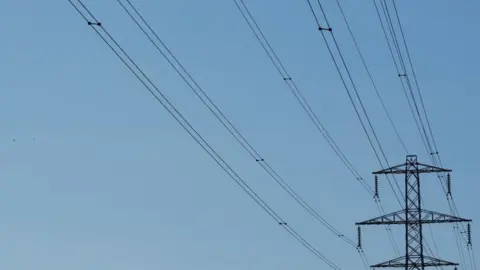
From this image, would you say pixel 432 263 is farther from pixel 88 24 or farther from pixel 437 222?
pixel 88 24

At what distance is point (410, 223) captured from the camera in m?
81.8

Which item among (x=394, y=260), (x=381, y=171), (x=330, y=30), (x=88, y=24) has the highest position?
(x=381, y=171)

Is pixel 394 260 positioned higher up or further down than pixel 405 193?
further down

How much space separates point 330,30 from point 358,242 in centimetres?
3833

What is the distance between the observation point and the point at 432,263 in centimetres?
7900

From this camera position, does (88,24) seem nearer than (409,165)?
Yes

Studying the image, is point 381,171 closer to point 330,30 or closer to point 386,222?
point 386,222

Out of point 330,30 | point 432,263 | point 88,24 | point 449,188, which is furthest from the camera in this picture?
point 449,188

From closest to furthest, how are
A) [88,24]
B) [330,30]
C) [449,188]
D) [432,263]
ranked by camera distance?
[88,24], [330,30], [432,263], [449,188]

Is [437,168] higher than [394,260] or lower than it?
higher

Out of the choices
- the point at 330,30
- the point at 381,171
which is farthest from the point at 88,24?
the point at 381,171

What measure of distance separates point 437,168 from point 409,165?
285 centimetres

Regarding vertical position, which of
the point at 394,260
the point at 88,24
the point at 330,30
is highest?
the point at 394,260

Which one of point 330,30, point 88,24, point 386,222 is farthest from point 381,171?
point 88,24
